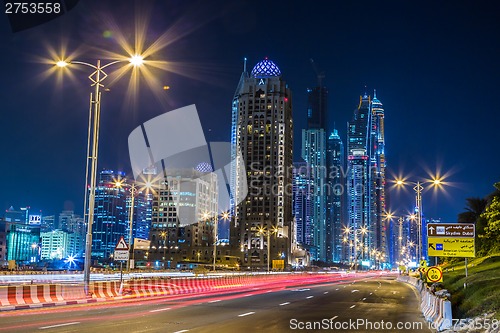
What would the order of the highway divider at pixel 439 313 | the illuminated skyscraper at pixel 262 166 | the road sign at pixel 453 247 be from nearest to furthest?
the highway divider at pixel 439 313 → the road sign at pixel 453 247 → the illuminated skyscraper at pixel 262 166

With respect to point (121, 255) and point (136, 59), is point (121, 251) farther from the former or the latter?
point (136, 59)

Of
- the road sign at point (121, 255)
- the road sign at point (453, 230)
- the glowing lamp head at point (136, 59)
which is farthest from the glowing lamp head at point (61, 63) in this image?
the road sign at point (453, 230)

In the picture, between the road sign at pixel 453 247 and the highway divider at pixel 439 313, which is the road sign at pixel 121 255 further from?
the road sign at pixel 453 247

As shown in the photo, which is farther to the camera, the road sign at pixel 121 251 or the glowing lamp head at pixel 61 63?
the road sign at pixel 121 251

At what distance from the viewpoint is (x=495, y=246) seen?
51.0m

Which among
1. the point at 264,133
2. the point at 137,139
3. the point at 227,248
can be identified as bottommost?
the point at 227,248

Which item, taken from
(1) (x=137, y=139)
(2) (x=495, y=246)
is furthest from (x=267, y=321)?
(1) (x=137, y=139)

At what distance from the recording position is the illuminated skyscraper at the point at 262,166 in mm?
176875

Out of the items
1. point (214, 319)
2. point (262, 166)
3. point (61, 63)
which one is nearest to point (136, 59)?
point (61, 63)

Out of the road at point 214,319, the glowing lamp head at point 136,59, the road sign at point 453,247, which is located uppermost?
the glowing lamp head at point 136,59

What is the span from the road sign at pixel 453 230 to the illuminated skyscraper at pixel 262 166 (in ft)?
473

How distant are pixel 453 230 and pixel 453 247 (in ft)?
3.03

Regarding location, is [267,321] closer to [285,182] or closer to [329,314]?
[329,314]

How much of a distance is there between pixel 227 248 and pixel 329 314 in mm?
160273
